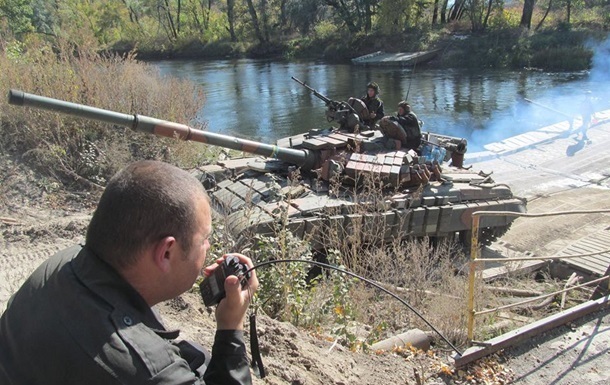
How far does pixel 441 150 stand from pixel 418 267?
4705 mm

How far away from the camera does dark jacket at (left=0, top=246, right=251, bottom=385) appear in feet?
5.15

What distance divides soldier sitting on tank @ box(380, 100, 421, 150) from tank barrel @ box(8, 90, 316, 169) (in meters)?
1.51

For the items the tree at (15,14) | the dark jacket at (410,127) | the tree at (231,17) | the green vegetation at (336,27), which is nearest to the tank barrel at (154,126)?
the dark jacket at (410,127)

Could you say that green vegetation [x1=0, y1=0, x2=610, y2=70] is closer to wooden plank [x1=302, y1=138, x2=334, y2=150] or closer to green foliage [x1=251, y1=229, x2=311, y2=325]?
wooden plank [x1=302, y1=138, x2=334, y2=150]

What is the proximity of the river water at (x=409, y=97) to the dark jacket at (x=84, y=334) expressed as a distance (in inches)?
683

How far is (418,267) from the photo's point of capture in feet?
22.7

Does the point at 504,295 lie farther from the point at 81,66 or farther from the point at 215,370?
the point at 81,66

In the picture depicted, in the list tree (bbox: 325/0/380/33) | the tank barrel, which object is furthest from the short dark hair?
tree (bbox: 325/0/380/33)

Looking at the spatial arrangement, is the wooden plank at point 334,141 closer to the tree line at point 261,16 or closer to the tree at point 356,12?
the tree line at point 261,16

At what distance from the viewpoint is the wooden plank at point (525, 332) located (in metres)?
4.71

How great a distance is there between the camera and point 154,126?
8320 mm

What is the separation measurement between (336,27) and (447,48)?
12759 mm

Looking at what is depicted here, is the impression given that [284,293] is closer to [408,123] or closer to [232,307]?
[232,307]

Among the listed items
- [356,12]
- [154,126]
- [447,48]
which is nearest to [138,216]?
[154,126]
